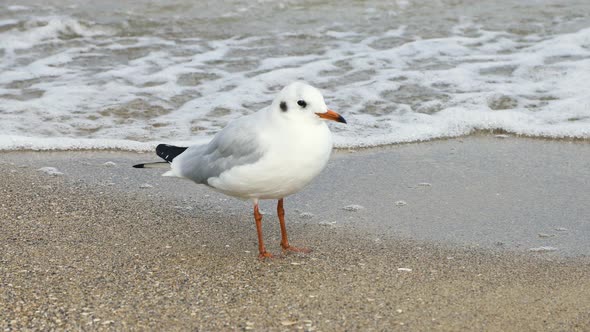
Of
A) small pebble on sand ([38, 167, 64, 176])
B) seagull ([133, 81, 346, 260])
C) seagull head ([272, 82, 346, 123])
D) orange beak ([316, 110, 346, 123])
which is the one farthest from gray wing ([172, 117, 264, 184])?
small pebble on sand ([38, 167, 64, 176])

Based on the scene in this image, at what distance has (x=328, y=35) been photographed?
31.9 ft

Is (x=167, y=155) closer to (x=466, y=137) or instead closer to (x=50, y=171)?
(x=50, y=171)

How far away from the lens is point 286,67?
8.28 metres

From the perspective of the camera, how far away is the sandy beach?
331 centimetres

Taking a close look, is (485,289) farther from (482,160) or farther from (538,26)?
(538,26)

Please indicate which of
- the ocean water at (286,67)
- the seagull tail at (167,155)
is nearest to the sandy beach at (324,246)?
the seagull tail at (167,155)

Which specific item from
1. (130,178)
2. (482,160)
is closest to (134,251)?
(130,178)

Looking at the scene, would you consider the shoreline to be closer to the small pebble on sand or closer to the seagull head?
the small pebble on sand

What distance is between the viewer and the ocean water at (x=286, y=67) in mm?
6391

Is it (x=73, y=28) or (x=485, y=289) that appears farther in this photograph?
(x=73, y=28)

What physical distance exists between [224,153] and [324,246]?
68cm

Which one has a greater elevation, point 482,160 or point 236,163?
point 236,163

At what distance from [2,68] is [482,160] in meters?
5.04

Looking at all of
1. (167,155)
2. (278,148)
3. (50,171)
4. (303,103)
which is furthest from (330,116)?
(50,171)
